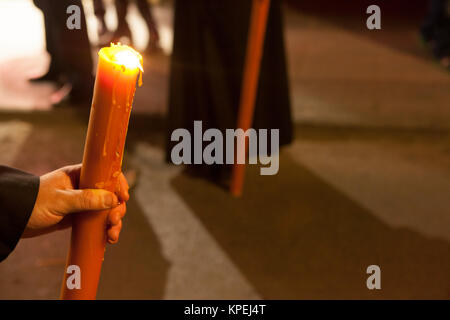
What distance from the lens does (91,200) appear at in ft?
2.88

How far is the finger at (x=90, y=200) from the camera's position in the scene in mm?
876

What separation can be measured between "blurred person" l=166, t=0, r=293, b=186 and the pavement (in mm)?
389

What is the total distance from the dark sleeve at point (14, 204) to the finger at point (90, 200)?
102mm

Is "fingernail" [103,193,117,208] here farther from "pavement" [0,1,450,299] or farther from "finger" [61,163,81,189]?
"pavement" [0,1,450,299]

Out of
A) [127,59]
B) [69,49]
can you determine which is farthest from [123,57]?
[69,49]

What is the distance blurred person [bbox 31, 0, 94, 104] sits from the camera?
3955mm

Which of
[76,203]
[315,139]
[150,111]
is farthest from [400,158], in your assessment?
[76,203]

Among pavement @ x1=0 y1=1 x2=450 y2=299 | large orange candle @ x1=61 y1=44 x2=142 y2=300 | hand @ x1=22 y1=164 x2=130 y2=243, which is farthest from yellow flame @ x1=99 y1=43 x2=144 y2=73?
pavement @ x1=0 y1=1 x2=450 y2=299

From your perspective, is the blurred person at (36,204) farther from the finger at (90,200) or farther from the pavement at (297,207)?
the pavement at (297,207)

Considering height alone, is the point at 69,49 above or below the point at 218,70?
above

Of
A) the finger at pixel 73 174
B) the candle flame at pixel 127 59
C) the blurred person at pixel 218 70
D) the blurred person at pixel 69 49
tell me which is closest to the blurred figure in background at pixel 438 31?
the blurred person at pixel 218 70

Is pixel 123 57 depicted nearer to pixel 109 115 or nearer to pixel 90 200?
pixel 109 115

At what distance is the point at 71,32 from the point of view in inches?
156

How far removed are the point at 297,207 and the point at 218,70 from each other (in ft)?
3.00
